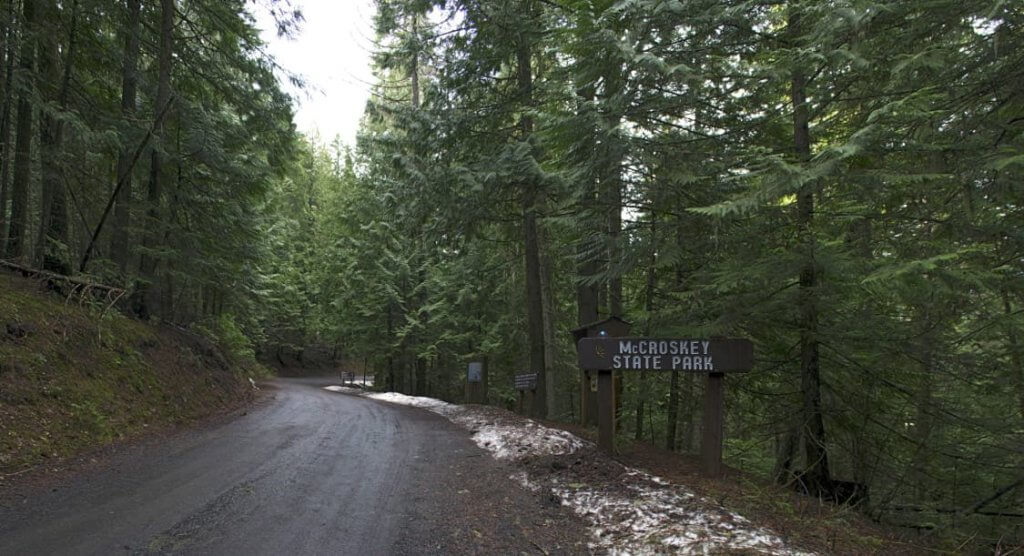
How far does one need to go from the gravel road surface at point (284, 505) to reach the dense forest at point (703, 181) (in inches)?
124

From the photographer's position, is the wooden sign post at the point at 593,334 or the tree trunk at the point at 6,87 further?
the wooden sign post at the point at 593,334

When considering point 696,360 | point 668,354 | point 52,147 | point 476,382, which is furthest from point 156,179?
point 696,360

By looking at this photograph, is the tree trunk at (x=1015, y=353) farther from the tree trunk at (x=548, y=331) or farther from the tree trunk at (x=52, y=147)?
the tree trunk at (x=52, y=147)

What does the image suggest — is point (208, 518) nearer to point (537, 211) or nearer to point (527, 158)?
point (527, 158)

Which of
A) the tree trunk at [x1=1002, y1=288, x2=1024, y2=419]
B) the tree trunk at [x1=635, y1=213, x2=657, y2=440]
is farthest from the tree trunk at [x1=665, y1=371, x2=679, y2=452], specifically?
the tree trunk at [x1=1002, y1=288, x2=1024, y2=419]

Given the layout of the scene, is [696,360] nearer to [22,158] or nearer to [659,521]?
[659,521]

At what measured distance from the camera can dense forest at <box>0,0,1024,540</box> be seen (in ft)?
17.3

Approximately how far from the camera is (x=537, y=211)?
1109cm

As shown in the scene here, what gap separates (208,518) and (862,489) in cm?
691

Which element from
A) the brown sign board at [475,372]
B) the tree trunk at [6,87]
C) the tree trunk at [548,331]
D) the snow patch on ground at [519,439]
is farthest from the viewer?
the brown sign board at [475,372]

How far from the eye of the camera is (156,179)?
505 inches

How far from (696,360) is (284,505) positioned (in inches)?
176

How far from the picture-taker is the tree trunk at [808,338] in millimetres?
5875

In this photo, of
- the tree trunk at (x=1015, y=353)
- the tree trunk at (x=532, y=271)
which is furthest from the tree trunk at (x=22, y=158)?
the tree trunk at (x=1015, y=353)
